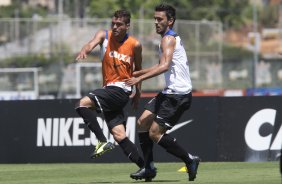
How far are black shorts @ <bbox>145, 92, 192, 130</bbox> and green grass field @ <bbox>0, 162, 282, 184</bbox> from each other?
803mm

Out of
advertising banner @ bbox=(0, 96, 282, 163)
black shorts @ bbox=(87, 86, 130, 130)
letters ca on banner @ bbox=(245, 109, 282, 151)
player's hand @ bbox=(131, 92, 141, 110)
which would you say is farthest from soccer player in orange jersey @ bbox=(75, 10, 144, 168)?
letters ca on banner @ bbox=(245, 109, 282, 151)

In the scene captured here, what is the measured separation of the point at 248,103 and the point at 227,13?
49.2 m

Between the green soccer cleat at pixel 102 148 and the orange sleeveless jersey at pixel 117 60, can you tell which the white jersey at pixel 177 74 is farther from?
the green soccer cleat at pixel 102 148

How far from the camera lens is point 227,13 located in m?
67.2

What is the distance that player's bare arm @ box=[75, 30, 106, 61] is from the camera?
1273 centimetres

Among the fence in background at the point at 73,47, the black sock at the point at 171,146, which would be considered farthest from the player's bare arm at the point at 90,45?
the fence in background at the point at 73,47

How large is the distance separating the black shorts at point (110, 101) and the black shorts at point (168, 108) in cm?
47

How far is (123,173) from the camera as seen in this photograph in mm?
15508

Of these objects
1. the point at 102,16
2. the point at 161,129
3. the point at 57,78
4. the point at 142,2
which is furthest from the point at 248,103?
the point at 142,2

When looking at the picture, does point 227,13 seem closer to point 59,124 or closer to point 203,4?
point 203,4

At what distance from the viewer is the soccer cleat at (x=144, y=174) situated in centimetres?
1291

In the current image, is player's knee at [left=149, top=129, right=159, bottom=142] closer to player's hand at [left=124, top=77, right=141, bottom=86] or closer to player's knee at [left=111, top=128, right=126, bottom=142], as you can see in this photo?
player's knee at [left=111, top=128, right=126, bottom=142]

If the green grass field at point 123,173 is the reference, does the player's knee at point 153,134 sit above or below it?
above

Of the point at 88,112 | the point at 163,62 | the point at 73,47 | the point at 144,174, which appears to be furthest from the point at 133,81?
the point at 73,47
